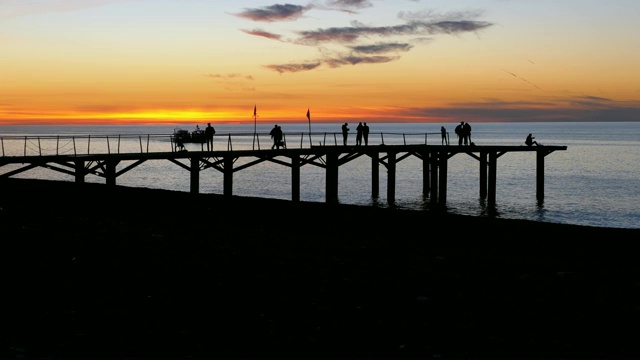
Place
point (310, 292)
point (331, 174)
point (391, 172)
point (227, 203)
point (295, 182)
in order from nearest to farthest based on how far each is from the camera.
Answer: point (310, 292) < point (227, 203) < point (295, 182) < point (331, 174) < point (391, 172)

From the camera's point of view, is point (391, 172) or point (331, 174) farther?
point (391, 172)

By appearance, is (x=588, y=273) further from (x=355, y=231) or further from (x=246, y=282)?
(x=355, y=231)

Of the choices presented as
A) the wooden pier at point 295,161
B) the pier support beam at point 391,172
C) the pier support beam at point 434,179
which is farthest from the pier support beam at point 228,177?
the pier support beam at point 434,179

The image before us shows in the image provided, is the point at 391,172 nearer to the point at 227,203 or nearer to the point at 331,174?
the point at 331,174

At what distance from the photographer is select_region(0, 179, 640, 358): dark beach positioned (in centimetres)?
919

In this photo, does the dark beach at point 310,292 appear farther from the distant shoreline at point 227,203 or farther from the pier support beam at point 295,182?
the pier support beam at point 295,182

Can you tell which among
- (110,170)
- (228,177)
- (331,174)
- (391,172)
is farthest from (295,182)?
(110,170)

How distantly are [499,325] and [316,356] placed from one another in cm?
289

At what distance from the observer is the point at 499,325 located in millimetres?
10047

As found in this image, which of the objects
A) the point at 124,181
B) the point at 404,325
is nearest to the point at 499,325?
the point at 404,325

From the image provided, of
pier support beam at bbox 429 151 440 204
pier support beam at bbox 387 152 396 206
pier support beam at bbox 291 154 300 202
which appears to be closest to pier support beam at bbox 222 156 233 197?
pier support beam at bbox 291 154 300 202

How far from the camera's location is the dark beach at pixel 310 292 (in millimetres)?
9188

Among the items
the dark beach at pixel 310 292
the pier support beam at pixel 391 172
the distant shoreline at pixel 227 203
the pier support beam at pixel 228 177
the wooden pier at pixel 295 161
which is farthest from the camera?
the pier support beam at pixel 391 172

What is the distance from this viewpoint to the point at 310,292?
11844mm
